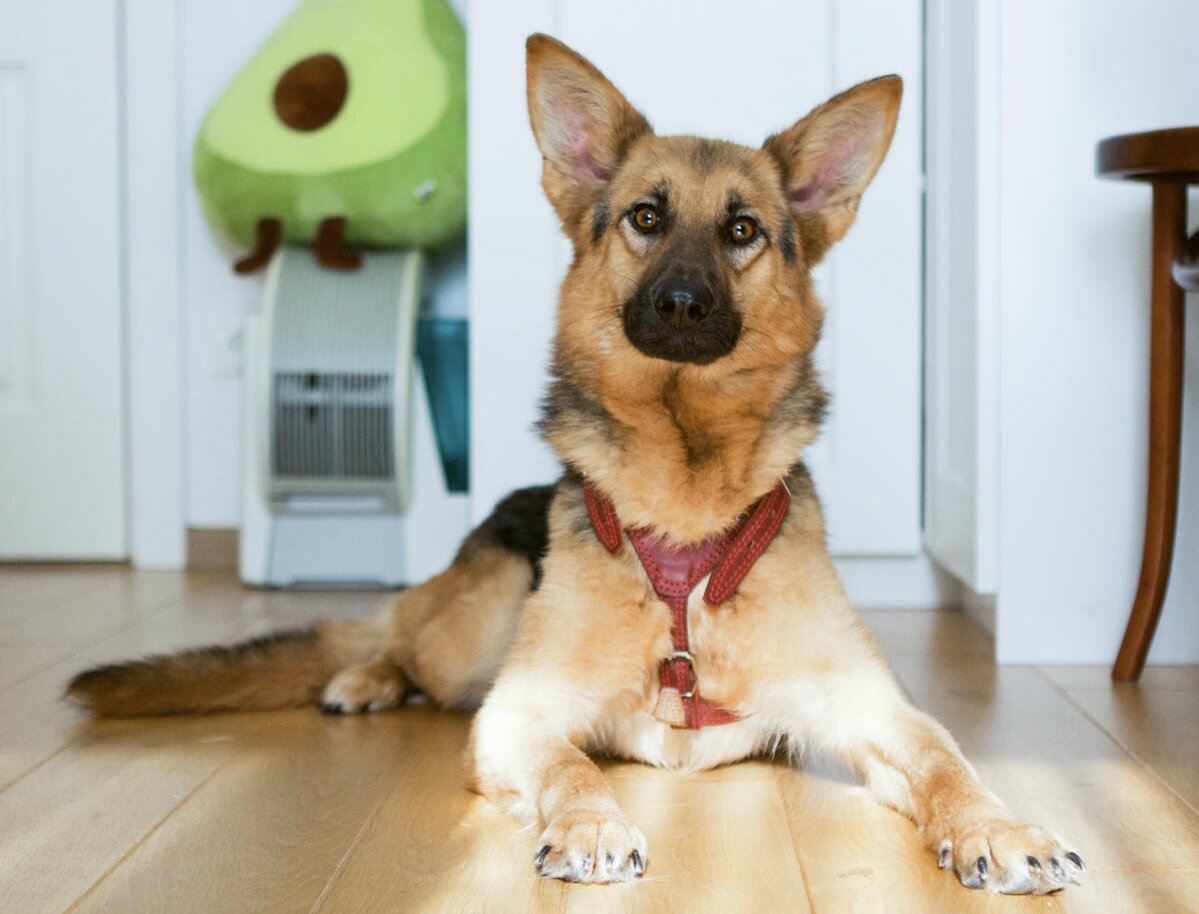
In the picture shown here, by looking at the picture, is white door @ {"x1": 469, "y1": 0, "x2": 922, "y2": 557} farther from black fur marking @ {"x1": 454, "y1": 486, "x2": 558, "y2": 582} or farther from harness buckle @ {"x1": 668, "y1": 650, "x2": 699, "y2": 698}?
harness buckle @ {"x1": 668, "y1": 650, "x2": 699, "y2": 698}

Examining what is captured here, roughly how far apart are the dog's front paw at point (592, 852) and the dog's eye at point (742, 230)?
955 mm

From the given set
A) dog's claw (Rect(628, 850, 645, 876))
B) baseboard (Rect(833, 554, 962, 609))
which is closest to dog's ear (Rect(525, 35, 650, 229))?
dog's claw (Rect(628, 850, 645, 876))

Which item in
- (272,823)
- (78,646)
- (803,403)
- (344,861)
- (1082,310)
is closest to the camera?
(344,861)

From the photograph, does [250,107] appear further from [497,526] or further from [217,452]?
[497,526]

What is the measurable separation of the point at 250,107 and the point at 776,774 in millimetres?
2631

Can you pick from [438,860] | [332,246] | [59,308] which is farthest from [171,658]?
[59,308]

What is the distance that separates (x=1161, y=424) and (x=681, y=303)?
1133 millimetres

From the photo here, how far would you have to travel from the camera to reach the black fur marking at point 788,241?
218 centimetres

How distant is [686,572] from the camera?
1964mm

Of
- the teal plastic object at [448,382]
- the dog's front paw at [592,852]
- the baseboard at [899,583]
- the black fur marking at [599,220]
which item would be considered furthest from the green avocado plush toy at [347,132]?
the dog's front paw at [592,852]

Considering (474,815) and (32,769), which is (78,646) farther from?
(474,815)

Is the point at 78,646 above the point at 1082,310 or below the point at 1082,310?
below

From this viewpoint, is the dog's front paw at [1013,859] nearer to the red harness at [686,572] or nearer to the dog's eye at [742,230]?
the red harness at [686,572]

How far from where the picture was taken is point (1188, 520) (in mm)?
2760
